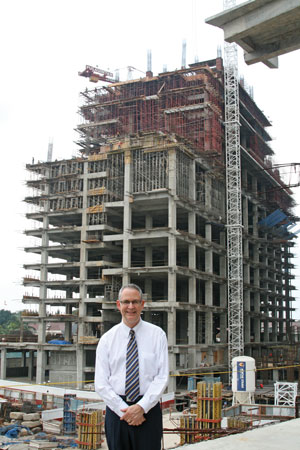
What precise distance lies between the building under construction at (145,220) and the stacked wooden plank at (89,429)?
23.9 meters

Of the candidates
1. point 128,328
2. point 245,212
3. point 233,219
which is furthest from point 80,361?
point 128,328

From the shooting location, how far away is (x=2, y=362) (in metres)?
62.7

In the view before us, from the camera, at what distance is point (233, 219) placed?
60562 millimetres

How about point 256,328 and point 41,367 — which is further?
point 256,328

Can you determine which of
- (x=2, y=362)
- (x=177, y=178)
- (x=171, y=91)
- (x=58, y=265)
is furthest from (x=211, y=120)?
(x=2, y=362)

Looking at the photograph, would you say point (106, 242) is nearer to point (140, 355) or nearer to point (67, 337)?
point (67, 337)

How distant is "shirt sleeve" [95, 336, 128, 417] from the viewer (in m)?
5.17

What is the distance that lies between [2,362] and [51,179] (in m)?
23.9

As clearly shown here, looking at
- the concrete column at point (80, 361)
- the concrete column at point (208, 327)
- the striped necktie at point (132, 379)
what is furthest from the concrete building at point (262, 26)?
the concrete column at point (208, 327)

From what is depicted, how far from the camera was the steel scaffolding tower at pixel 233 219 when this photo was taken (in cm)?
5897

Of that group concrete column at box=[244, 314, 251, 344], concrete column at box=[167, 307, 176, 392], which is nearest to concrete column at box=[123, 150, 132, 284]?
concrete column at box=[167, 307, 176, 392]

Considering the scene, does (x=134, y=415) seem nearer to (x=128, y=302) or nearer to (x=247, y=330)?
(x=128, y=302)

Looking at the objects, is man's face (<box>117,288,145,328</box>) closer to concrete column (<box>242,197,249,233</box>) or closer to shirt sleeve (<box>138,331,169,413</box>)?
shirt sleeve (<box>138,331,169,413</box>)

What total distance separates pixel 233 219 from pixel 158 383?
185ft
